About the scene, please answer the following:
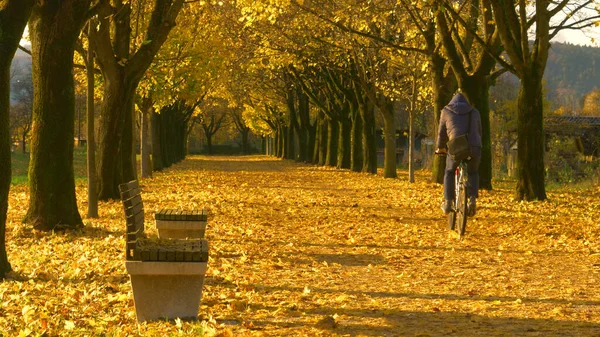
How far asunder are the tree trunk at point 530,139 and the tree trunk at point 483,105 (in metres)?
3.11

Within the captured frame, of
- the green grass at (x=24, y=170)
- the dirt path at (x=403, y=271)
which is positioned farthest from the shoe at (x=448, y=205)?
the green grass at (x=24, y=170)

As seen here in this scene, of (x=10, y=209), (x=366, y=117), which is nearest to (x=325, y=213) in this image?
(x=10, y=209)

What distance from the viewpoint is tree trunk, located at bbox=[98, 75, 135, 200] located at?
19.9 meters

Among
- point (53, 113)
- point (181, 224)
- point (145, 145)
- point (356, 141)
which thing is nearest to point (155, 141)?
point (145, 145)

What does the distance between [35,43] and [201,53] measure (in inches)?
865

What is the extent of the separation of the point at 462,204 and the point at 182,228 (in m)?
4.18

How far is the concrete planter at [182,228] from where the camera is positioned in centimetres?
1141

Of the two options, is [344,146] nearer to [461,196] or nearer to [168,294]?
[461,196]

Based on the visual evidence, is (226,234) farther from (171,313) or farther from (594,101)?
(594,101)

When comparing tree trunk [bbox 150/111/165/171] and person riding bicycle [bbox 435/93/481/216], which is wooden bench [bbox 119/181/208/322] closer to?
person riding bicycle [bbox 435/93/481/216]

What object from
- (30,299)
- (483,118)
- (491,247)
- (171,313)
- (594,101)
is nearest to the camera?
(171,313)

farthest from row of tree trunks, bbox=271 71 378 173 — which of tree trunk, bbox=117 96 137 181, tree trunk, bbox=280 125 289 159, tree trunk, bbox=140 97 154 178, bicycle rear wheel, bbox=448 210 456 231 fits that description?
bicycle rear wheel, bbox=448 210 456 231

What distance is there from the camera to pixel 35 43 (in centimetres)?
1340

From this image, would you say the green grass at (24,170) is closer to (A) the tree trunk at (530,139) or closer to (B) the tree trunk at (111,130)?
(B) the tree trunk at (111,130)
